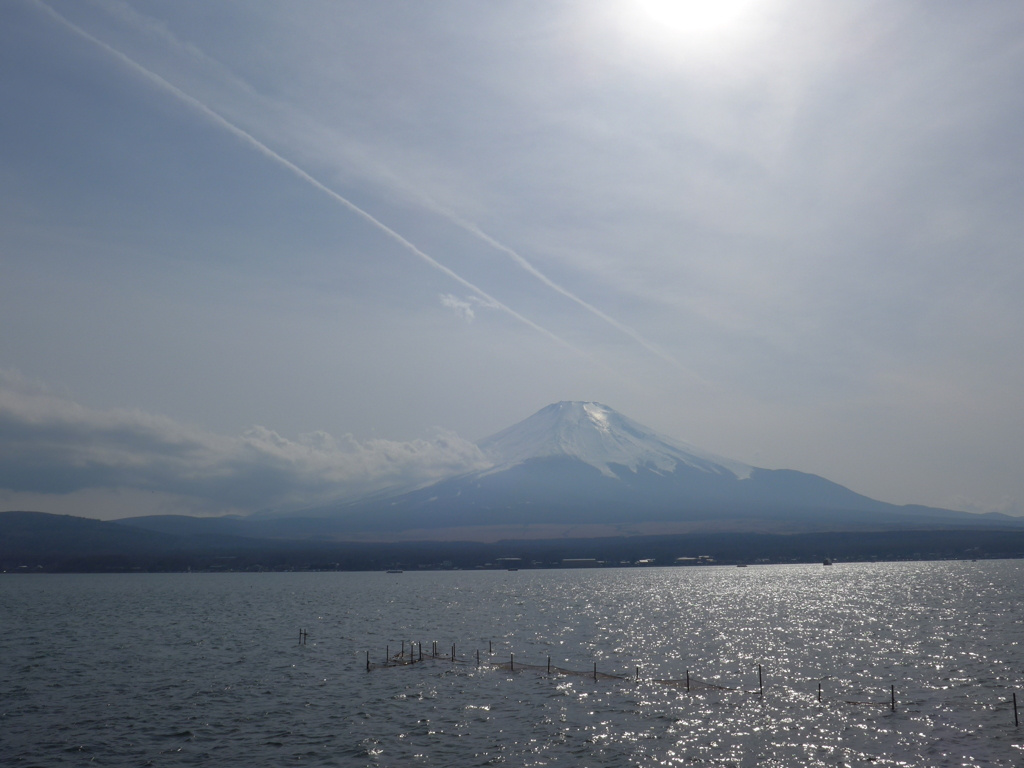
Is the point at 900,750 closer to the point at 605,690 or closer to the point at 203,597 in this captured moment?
the point at 605,690

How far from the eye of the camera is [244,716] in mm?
56312

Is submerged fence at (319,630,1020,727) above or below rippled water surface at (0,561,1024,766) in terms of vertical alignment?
above

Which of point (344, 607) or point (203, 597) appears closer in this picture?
point (344, 607)

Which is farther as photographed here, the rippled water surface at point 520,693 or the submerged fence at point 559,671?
the submerged fence at point 559,671

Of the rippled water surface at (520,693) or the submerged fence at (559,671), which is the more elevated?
the submerged fence at (559,671)

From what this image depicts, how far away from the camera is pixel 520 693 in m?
63.0

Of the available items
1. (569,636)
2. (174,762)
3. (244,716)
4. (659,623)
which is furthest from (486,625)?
(174,762)

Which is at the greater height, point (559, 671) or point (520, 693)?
point (559, 671)

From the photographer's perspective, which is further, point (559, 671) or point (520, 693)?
point (559, 671)

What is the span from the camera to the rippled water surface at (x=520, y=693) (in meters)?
46.5

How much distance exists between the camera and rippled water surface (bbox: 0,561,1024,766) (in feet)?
153

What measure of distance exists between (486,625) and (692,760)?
246 feet

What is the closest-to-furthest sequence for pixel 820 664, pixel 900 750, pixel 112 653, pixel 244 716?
pixel 900 750 → pixel 244 716 → pixel 820 664 → pixel 112 653

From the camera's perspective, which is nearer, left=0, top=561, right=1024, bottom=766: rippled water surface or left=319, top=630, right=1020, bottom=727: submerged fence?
left=0, top=561, right=1024, bottom=766: rippled water surface
